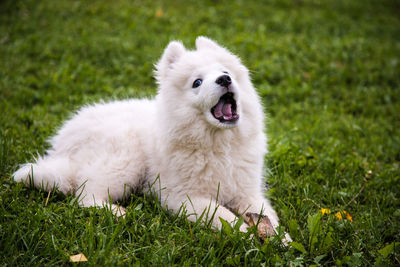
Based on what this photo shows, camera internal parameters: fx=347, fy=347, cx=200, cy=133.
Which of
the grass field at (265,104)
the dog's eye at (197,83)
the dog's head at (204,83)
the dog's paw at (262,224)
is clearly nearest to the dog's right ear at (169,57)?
the dog's head at (204,83)

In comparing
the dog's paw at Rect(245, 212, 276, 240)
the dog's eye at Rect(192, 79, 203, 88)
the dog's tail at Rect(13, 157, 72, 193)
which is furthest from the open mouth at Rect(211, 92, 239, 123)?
the dog's tail at Rect(13, 157, 72, 193)

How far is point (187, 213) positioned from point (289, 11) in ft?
28.2

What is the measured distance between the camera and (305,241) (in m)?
2.71

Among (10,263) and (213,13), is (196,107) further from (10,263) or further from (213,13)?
(213,13)

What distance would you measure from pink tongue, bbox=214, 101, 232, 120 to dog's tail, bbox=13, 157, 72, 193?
58.3 inches

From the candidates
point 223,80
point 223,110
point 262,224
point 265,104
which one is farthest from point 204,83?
point 265,104

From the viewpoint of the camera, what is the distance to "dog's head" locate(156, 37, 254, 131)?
9.55 ft

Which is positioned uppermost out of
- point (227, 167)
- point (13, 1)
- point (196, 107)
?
point (13, 1)

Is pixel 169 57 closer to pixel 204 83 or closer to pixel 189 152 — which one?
pixel 204 83

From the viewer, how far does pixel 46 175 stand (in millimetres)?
3105

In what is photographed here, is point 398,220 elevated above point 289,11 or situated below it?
below

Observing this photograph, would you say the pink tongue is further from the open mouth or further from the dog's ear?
the dog's ear

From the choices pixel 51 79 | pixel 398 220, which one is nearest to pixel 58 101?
pixel 51 79

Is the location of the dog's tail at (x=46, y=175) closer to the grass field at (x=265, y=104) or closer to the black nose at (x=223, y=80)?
the grass field at (x=265, y=104)
